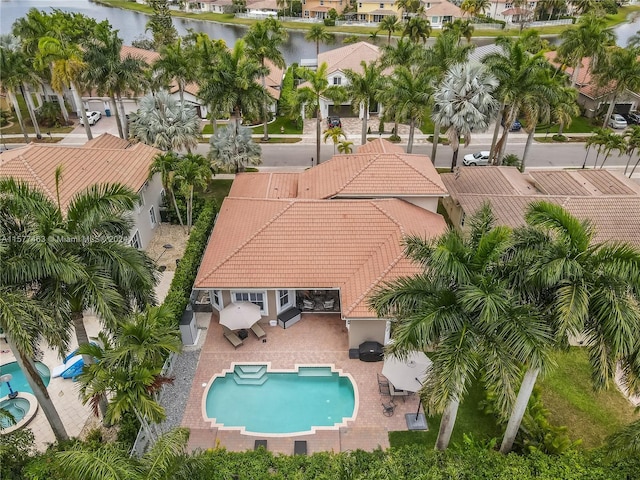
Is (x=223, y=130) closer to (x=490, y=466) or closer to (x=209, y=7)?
(x=490, y=466)

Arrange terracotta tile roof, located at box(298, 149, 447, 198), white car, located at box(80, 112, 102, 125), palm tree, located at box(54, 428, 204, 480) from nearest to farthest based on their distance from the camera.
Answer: palm tree, located at box(54, 428, 204, 480), terracotta tile roof, located at box(298, 149, 447, 198), white car, located at box(80, 112, 102, 125)

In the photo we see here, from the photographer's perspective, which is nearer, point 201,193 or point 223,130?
point 223,130

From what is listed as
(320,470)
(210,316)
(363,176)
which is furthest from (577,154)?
(320,470)

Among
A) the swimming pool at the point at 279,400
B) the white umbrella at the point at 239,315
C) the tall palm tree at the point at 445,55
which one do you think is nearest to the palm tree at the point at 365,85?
the tall palm tree at the point at 445,55

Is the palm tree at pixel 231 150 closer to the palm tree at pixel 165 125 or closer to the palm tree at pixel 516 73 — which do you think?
the palm tree at pixel 165 125

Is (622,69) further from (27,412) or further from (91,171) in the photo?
(27,412)

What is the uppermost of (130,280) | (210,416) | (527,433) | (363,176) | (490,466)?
(130,280)

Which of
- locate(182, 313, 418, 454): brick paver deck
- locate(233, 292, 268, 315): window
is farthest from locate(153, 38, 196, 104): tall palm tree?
locate(182, 313, 418, 454): brick paver deck

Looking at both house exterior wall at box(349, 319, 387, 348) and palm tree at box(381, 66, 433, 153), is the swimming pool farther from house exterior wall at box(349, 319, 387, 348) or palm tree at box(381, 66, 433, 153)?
palm tree at box(381, 66, 433, 153)
